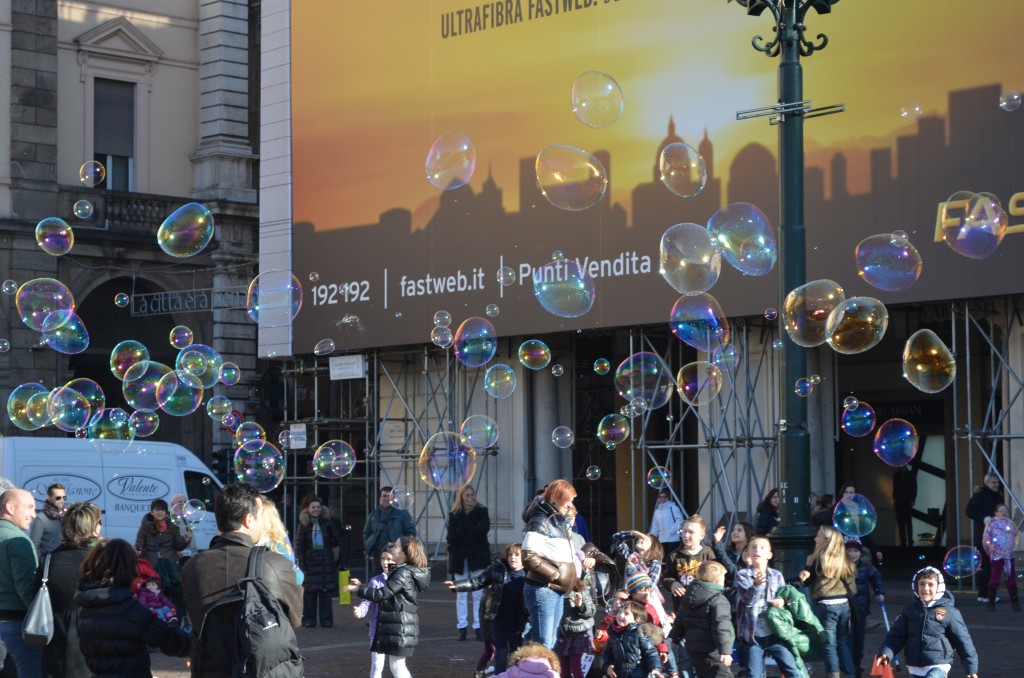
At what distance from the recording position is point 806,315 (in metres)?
12.1

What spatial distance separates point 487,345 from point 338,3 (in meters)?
9.87

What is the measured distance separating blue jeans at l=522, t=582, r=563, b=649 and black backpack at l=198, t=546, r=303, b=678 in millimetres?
3937

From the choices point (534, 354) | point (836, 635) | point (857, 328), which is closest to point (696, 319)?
point (534, 354)

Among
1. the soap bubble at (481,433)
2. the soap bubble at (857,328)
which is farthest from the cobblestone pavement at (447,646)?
the soap bubble at (857,328)

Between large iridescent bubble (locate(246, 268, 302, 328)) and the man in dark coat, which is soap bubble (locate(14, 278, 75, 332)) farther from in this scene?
the man in dark coat

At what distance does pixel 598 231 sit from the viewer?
74.9 feet

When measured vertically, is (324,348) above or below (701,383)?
above

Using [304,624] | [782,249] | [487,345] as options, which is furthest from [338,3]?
[782,249]

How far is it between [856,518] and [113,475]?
970cm

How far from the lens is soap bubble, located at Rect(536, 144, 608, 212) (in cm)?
1412

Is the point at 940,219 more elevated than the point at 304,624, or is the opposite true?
the point at 940,219

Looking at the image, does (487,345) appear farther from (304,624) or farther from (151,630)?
(151,630)

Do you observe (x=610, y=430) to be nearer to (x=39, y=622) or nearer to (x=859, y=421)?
(x=859, y=421)

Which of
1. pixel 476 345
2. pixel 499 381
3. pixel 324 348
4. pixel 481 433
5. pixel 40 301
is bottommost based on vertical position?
pixel 481 433
